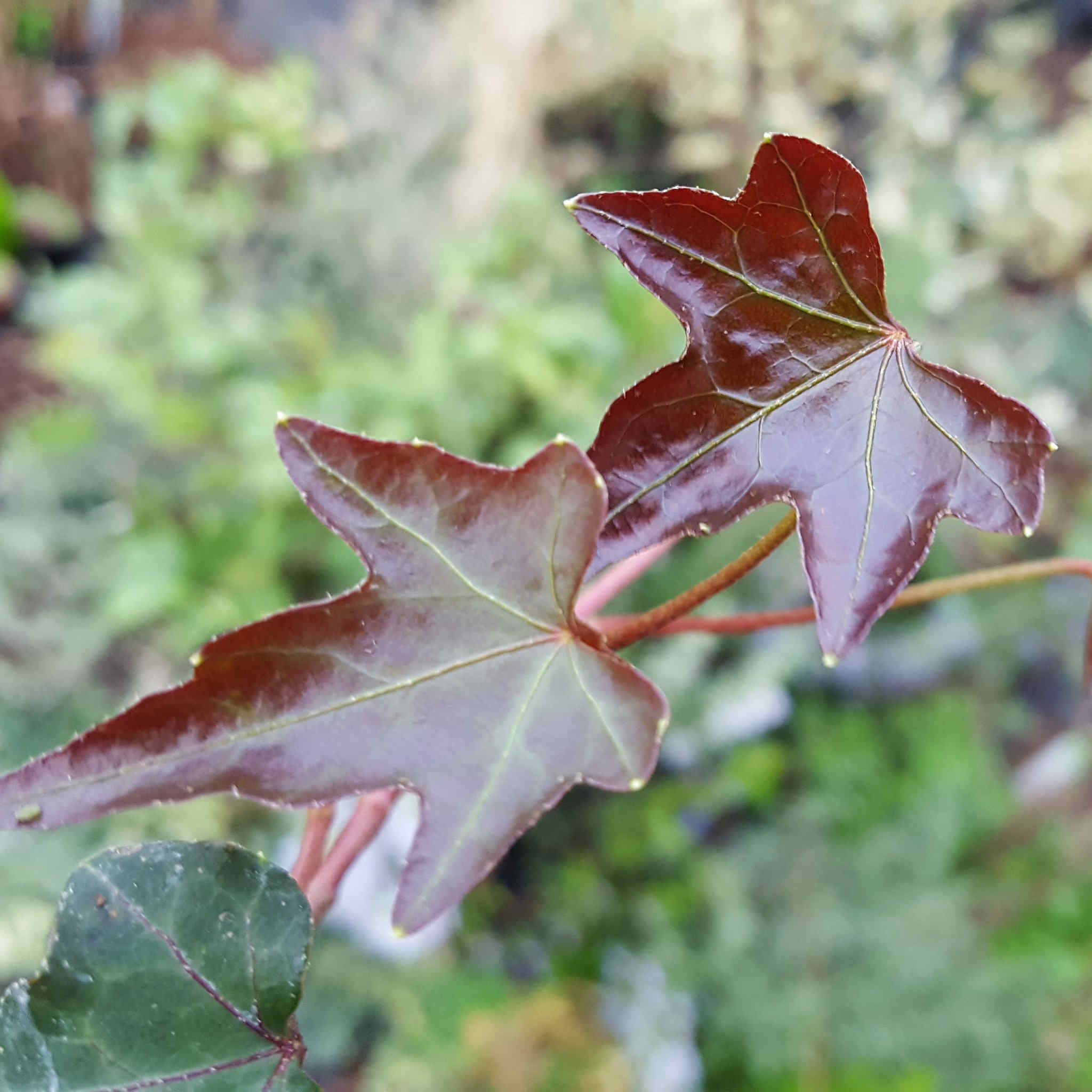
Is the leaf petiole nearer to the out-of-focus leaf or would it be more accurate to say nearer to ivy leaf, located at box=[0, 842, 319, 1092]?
ivy leaf, located at box=[0, 842, 319, 1092]

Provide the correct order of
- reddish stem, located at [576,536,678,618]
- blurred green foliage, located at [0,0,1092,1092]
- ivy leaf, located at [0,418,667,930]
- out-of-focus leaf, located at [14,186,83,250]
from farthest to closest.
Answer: out-of-focus leaf, located at [14,186,83,250] → blurred green foliage, located at [0,0,1092,1092] → reddish stem, located at [576,536,678,618] → ivy leaf, located at [0,418,667,930]

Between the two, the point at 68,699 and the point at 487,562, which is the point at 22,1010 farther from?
the point at 68,699

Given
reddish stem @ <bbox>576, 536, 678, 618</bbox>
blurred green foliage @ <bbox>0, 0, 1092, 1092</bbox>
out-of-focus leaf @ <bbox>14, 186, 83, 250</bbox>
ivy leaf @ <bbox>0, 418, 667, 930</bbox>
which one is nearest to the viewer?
ivy leaf @ <bbox>0, 418, 667, 930</bbox>

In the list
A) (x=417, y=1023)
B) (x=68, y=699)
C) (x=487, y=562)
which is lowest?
(x=417, y=1023)

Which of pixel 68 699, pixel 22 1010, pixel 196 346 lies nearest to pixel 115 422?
pixel 196 346

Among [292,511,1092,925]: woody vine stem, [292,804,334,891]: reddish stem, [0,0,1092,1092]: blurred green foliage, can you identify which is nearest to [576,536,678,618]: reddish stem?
[292,511,1092,925]: woody vine stem

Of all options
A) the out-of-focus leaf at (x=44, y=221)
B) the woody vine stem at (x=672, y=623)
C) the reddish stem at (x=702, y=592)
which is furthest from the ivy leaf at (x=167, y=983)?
the out-of-focus leaf at (x=44, y=221)
